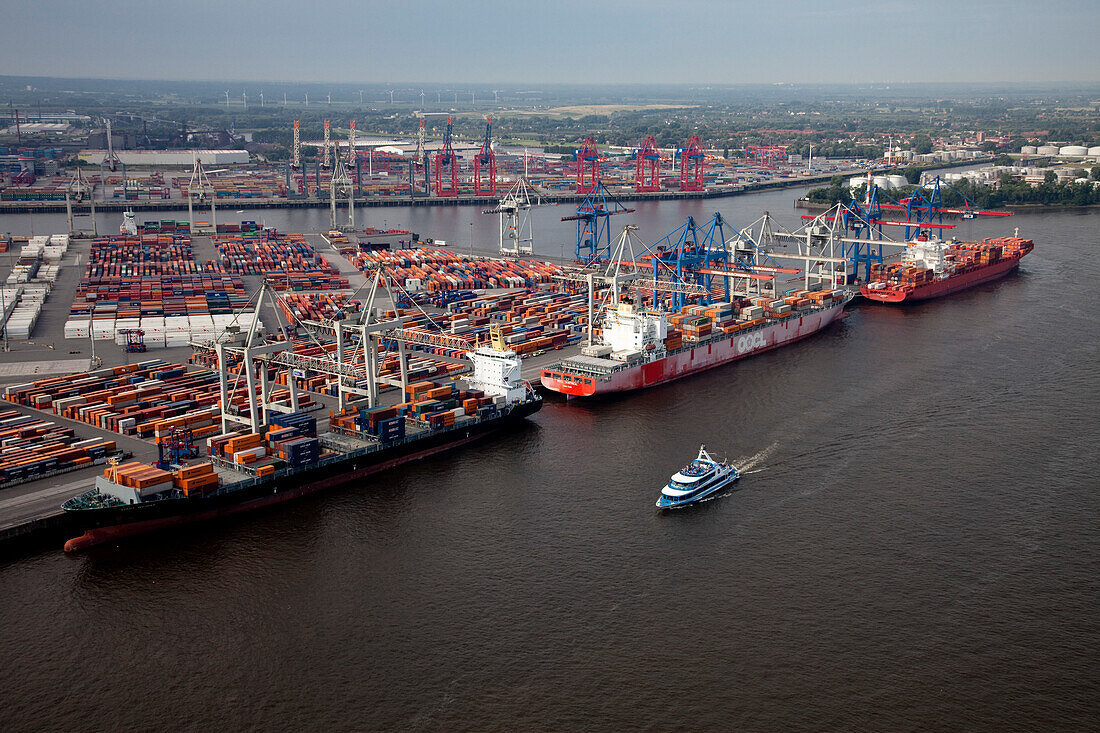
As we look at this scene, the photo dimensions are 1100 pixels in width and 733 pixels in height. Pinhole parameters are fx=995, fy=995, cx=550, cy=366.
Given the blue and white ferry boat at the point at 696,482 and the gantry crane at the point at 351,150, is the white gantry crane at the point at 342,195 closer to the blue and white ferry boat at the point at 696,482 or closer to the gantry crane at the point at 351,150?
the gantry crane at the point at 351,150

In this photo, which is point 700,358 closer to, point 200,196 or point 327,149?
point 200,196

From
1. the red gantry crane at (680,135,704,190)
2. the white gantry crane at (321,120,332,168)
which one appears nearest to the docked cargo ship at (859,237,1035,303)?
the red gantry crane at (680,135,704,190)

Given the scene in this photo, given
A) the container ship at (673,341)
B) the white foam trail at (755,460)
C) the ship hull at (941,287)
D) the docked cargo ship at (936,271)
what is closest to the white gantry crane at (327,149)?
the docked cargo ship at (936,271)

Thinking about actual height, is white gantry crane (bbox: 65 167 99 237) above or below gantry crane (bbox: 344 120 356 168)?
below

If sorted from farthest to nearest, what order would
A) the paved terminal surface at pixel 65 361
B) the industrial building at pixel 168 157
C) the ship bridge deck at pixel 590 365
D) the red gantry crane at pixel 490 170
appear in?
the industrial building at pixel 168 157, the red gantry crane at pixel 490 170, the ship bridge deck at pixel 590 365, the paved terminal surface at pixel 65 361

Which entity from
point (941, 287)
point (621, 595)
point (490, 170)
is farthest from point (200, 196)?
point (621, 595)

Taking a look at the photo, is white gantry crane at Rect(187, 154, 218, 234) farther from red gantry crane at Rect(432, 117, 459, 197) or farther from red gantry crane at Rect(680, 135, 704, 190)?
red gantry crane at Rect(680, 135, 704, 190)
